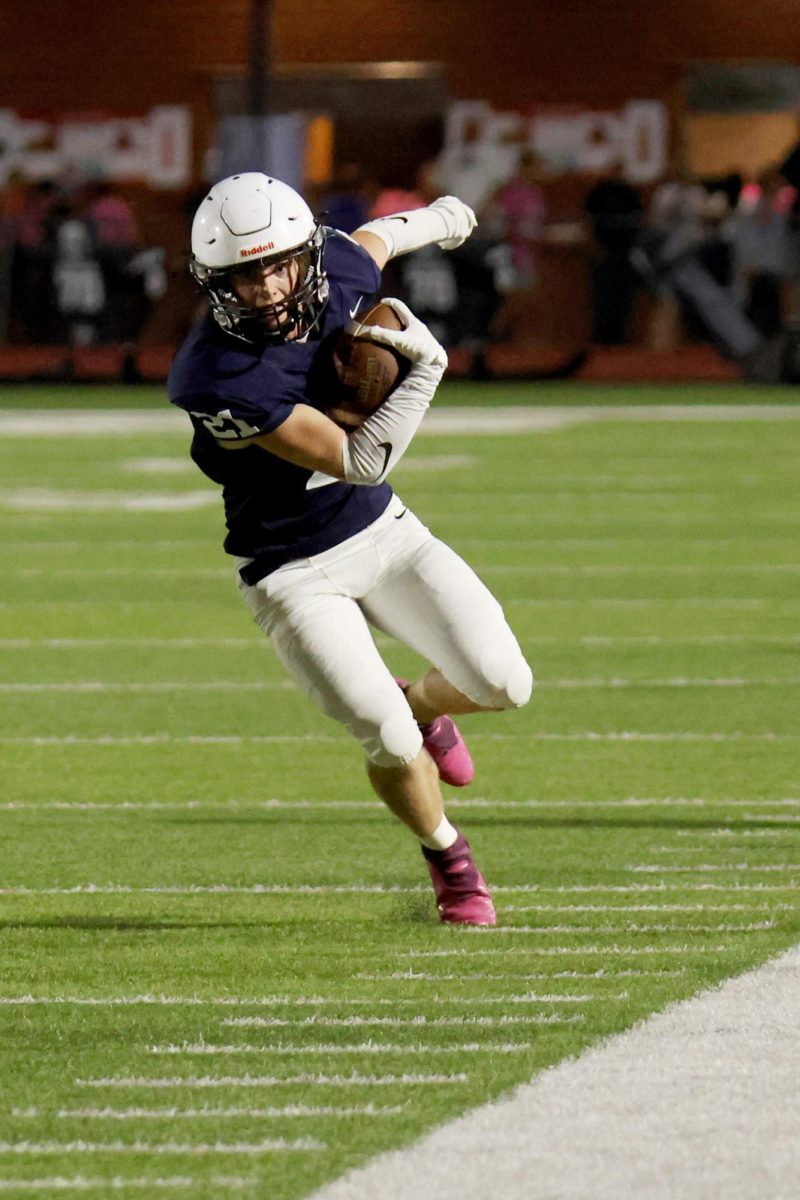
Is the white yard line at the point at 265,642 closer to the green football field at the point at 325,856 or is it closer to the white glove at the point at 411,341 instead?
the green football field at the point at 325,856

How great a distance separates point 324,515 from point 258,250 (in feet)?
1.97

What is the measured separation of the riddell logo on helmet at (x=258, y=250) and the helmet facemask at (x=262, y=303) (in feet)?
0.04

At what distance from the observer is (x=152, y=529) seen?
13.8 m

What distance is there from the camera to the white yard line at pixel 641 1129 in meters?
3.67

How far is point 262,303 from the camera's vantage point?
554 cm

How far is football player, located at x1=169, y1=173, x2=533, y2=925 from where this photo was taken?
545 centimetres

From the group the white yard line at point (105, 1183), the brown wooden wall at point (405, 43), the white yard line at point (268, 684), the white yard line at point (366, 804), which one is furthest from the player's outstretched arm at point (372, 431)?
the brown wooden wall at point (405, 43)

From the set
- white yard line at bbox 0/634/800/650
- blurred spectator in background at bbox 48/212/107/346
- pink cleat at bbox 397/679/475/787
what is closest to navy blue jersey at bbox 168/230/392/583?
pink cleat at bbox 397/679/475/787

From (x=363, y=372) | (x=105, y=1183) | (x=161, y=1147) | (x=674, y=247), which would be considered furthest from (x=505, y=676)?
(x=674, y=247)

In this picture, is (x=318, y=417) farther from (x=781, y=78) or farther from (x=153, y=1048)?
(x=781, y=78)

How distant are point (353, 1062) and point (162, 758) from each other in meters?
3.51

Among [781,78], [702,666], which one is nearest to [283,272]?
[702,666]

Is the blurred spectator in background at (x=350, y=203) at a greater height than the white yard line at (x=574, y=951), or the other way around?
the white yard line at (x=574, y=951)

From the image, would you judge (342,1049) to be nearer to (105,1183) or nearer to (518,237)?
(105,1183)
